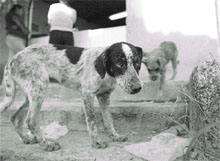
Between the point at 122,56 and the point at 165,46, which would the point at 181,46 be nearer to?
the point at 165,46

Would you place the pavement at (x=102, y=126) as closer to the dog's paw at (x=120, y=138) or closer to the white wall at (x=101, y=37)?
the dog's paw at (x=120, y=138)

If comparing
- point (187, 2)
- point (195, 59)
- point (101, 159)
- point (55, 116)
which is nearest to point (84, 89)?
point (101, 159)

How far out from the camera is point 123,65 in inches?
97.7

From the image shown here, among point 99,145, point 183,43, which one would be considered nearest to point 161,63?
point 183,43

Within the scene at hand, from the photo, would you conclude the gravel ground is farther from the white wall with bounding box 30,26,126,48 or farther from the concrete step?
the white wall with bounding box 30,26,126,48

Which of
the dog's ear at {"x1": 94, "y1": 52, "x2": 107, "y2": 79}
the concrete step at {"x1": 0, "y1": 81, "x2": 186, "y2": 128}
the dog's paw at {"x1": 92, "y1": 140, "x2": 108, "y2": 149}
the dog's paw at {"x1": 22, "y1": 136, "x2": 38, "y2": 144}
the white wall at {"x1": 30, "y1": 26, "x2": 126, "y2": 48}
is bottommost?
the dog's paw at {"x1": 22, "y1": 136, "x2": 38, "y2": 144}

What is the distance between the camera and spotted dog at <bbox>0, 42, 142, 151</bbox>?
2.51 metres

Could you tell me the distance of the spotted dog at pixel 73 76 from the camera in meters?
2.51

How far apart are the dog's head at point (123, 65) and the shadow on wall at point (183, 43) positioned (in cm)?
214

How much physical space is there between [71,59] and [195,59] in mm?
2402

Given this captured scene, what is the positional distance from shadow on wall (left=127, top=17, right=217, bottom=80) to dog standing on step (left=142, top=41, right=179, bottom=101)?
0.13 m

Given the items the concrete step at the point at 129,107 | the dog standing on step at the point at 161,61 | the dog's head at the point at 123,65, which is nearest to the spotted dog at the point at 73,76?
the dog's head at the point at 123,65

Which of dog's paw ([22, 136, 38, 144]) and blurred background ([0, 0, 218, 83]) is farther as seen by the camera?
blurred background ([0, 0, 218, 83])

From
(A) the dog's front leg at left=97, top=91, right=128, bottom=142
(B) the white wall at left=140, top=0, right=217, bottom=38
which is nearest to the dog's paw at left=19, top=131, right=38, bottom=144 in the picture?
(A) the dog's front leg at left=97, top=91, right=128, bottom=142
